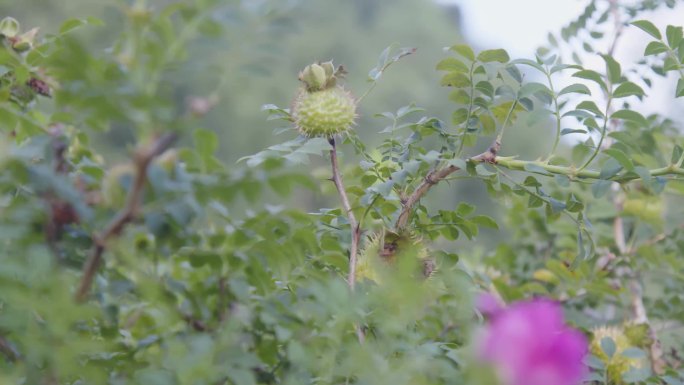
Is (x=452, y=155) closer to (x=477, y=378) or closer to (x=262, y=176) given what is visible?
(x=262, y=176)

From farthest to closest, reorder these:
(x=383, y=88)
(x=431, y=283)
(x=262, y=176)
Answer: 1. (x=383, y=88)
2. (x=431, y=283)
3. (x=262, y=176)

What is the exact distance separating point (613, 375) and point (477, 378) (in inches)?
30.2

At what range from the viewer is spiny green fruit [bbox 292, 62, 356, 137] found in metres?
0.95

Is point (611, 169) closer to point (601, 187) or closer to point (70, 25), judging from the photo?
point (601, 187)

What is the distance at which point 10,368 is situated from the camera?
0.58 metres

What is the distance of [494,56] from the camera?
0.93 metres

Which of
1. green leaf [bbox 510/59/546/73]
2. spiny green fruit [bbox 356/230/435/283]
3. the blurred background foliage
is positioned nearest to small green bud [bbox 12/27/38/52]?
spiny green fruit [bbox 356/230/435/283]

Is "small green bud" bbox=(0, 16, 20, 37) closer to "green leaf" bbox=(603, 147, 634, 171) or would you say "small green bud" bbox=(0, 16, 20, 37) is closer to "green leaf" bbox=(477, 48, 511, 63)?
"green leaf" bbox=(477, 48, 511, 63)

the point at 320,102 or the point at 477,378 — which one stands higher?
the point at 320,102

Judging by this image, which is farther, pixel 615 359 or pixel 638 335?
pixel 638 335

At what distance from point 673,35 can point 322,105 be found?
0.44m

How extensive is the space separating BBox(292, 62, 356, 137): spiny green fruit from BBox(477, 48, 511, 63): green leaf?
6.7 inches

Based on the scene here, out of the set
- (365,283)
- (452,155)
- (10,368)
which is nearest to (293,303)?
(365,283)

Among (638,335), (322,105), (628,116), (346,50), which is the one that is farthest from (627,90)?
(346,50)
